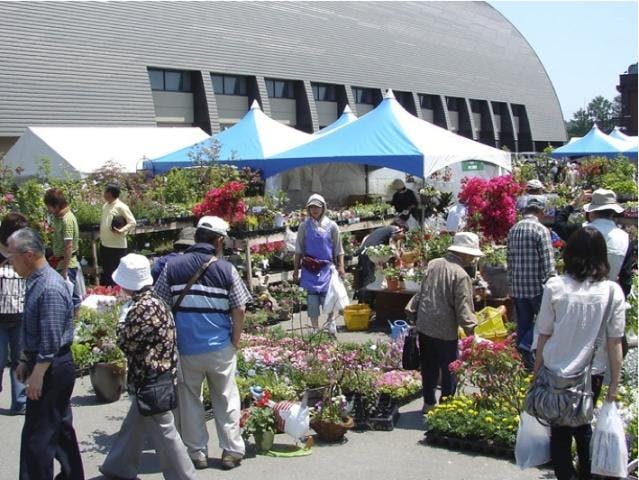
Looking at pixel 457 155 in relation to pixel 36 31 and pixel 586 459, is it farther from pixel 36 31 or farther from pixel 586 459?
pixel 36 31

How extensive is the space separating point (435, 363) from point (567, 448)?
195 cm

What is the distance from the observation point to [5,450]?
5.88 meters

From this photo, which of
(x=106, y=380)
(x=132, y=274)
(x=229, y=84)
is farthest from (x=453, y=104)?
(x=132, y=274)

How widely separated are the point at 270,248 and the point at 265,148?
4.31 m

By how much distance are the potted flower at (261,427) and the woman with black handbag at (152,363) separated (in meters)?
1.02

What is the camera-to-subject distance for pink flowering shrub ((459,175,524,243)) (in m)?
9.43

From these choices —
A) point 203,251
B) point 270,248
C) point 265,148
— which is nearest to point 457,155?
point 270,248

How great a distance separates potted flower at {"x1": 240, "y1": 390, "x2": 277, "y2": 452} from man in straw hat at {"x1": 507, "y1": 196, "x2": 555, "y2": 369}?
103 inches

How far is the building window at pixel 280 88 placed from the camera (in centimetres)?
3803

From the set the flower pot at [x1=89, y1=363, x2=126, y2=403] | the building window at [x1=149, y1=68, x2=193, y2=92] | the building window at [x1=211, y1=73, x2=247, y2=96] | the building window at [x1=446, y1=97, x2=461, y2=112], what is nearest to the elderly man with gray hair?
the flower pot at [x1=89, y1=363, x2=126, y2=403]

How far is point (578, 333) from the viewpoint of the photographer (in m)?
4.12

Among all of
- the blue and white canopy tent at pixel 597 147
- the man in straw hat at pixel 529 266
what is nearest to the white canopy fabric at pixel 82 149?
the man in straw hat at pixel 529 266

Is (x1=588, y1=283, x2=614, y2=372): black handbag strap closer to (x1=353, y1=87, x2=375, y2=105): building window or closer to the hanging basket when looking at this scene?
the hanging basket

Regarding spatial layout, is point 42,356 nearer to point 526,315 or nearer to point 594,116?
point 526,315
